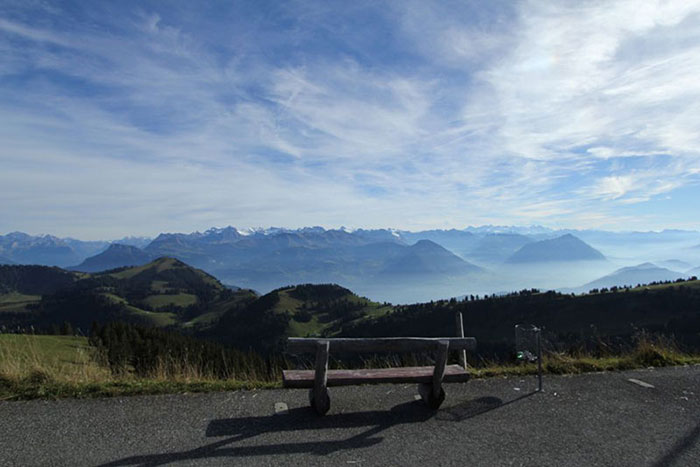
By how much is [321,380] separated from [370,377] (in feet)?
2.75

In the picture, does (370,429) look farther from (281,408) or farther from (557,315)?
(557,315)

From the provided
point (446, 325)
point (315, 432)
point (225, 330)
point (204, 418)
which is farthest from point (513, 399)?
point (225, 330)

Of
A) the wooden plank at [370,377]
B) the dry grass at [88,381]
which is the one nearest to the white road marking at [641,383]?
the wooden plank at [370,377]

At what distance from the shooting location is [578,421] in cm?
680

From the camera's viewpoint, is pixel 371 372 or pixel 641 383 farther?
pixel 641 383

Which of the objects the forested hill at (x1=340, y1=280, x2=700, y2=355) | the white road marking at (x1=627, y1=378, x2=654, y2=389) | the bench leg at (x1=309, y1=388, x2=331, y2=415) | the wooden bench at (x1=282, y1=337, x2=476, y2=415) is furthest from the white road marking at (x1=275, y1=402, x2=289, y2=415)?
the forested hill at (x1=340, y1=280, x2=700, y2=355)

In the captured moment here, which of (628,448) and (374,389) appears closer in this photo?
(628,448)

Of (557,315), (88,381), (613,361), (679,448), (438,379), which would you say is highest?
(438,379)

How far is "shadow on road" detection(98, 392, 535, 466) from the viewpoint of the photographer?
218 inches

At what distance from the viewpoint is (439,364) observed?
280 inches

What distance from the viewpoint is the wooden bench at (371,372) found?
6.76 m

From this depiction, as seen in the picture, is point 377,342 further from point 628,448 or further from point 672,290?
point 672,290

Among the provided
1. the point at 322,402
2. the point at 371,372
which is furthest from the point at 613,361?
the point at 322,402

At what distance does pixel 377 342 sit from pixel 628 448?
373 centimetres
